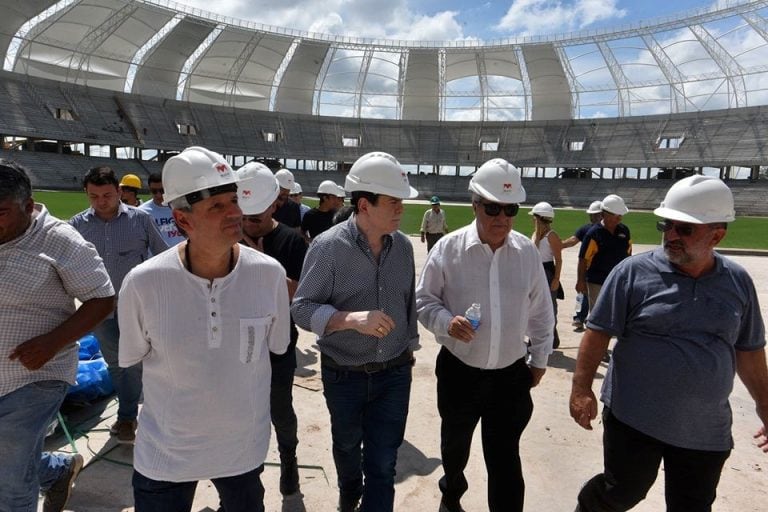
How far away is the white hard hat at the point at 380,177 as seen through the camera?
2318 millimetres

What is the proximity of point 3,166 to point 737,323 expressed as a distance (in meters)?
3.37

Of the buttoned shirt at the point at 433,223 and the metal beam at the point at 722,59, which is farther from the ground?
the metal beam at the point at 722,59

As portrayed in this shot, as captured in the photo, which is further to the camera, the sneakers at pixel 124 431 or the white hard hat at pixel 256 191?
the sneakers at pixel 124 431

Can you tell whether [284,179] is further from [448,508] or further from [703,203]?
[703,203]

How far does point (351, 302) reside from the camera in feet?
7.90

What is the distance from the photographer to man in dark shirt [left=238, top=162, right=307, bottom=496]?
289cm

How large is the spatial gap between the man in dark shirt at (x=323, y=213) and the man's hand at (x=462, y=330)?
3.99 metres

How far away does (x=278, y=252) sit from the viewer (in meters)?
3.04

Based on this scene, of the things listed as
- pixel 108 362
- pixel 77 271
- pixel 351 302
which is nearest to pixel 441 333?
pixel 351 302

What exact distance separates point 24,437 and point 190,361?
104 centimetres

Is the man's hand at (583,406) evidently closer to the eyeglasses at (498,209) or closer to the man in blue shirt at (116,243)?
the eyeglasses at (498,209)

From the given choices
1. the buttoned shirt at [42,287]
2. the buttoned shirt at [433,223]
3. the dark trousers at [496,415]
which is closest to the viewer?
the buttoned shirt at [42,287]

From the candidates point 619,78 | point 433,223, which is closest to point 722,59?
point 619,78

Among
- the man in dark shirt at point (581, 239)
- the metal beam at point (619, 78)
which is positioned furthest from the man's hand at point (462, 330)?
the metal beam at point (619, 78)
